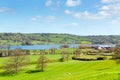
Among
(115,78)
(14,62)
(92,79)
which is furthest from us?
(14,62)

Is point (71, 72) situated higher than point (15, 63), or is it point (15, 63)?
point (15, 63)

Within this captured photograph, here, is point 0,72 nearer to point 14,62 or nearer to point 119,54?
point 14,62

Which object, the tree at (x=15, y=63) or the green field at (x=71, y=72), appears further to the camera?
the tree at (x=15, y=63)

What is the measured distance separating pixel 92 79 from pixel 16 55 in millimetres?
103288

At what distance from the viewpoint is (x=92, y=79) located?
3108cm

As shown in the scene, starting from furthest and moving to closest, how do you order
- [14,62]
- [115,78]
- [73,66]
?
1. [14,62]
2. [73,66]
3. [115,78]

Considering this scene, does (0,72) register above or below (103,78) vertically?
below

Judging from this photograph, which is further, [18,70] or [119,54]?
[18,70]

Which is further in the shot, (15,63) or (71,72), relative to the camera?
(15,63)

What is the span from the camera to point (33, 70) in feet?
391

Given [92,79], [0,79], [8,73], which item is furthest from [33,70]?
[92,79]

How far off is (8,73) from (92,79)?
311ft

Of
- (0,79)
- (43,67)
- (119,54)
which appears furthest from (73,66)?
(0,79)

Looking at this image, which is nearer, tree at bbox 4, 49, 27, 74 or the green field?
the green field
